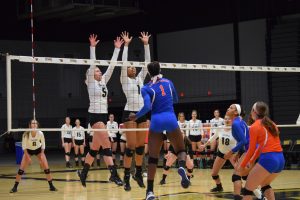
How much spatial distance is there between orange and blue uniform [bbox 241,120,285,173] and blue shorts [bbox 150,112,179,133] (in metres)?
1.22

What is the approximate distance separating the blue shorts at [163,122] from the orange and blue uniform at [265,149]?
1224 mm

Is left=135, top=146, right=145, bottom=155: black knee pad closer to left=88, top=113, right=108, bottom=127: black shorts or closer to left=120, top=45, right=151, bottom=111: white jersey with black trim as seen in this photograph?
left=120, top=45, right=151, bottom=111: white jersey with black trim

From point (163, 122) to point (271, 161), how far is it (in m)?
1.66

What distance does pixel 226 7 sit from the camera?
26.1 meters

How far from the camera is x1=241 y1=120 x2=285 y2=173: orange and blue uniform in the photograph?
7785 mm

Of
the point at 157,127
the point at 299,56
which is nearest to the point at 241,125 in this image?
the point at 157,127

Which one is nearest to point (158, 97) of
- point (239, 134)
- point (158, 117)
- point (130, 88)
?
point (158, 117)

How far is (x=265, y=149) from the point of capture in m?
7.87

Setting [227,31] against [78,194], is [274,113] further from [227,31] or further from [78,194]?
[78,194]

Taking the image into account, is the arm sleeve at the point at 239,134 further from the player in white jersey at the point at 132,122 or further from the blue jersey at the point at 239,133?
the player in white jersey at the point at 132,122

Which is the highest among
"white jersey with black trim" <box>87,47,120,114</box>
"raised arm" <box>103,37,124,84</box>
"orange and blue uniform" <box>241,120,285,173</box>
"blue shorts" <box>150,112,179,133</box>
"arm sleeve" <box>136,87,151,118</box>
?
"raised arm" <box>103,37,124,84</box>

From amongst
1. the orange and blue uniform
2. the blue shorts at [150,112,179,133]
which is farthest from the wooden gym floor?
the orange and blue uniform

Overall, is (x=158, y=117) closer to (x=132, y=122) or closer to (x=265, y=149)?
(x=265, y=149)

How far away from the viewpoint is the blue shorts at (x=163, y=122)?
8539 millimetres
